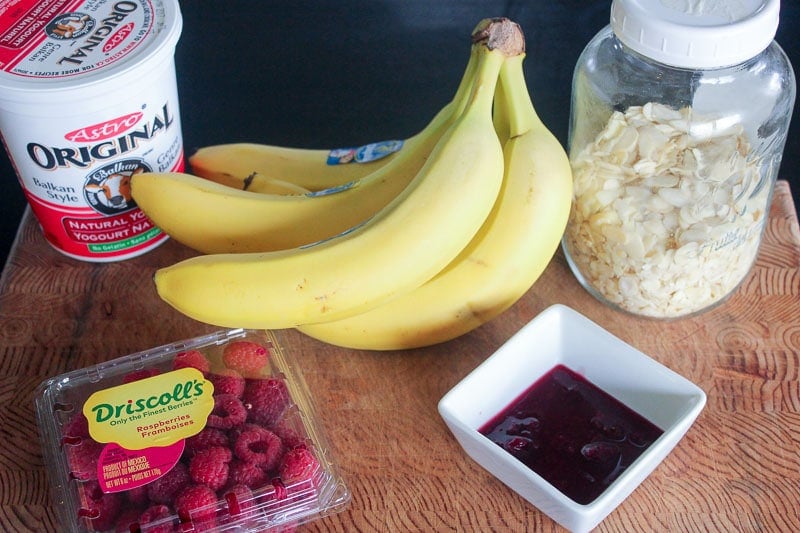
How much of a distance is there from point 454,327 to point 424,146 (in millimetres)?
207

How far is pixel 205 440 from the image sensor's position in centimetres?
90

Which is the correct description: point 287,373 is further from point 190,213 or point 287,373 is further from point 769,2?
point 769,2

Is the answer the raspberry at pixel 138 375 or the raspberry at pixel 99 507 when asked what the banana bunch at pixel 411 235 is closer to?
the raspberry at pixel 138 375

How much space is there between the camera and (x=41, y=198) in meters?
1.13

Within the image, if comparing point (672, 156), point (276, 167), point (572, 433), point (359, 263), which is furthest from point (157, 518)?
point (672, 156)

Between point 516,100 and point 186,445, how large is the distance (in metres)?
0.51

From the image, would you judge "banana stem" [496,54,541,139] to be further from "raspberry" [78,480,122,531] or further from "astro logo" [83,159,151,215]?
"raspberry" [78,480,122,531]

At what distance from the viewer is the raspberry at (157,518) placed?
2.77 feet

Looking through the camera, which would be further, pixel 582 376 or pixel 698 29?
pixel 582 376

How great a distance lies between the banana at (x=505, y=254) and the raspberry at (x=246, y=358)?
74 mm

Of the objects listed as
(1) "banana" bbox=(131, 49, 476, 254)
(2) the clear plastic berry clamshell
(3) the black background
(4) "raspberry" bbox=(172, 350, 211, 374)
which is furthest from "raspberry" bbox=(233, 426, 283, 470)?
(3) the black background

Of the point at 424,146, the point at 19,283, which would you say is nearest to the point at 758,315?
the point at 424,146

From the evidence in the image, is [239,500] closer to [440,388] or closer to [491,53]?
[440,388]

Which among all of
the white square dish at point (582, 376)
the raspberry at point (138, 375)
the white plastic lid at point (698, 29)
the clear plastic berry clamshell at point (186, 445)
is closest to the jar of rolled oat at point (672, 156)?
the white plastic lid at point (698, 29)
